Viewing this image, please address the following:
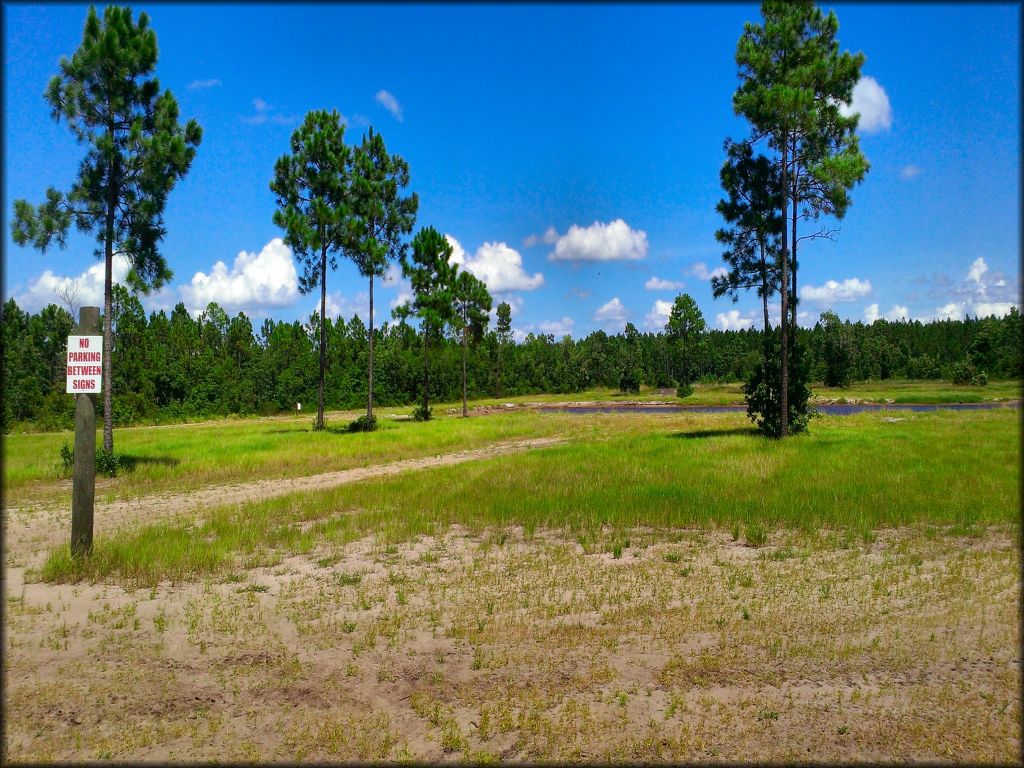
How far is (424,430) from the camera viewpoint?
34781mm

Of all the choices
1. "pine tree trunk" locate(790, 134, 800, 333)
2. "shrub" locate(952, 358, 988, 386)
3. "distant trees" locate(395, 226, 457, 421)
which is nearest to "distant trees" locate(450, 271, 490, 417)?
"distant trees" locate(395, 226, 457, 421)

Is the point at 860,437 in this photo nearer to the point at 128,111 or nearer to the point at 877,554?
the point at 877,554

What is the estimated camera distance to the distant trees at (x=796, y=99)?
23.4 m

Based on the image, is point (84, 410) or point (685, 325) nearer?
point (84, 410)

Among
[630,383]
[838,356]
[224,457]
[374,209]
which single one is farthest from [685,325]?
[224,457]

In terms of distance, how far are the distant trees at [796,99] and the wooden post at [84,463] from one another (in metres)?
21.7

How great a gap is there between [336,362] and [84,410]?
8034cm

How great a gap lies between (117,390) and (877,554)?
73459mm

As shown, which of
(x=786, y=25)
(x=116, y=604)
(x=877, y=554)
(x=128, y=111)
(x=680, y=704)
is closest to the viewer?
(x=680, y=704)

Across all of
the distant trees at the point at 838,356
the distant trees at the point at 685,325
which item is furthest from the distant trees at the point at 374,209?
the distant trees at the point at 838,356

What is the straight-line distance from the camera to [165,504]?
15.5m

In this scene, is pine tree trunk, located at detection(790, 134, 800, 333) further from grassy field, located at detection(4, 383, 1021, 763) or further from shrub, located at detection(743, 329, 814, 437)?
grassy field, located at detection(4, 383, 1021, 763)

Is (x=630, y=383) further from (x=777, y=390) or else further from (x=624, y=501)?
(x=624, y=501)

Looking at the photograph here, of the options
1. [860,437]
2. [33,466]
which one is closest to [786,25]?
[860,437]
